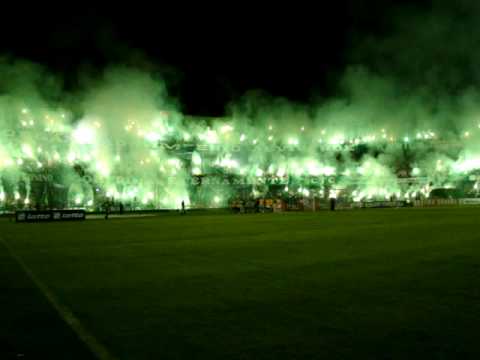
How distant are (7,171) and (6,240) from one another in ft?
84.9

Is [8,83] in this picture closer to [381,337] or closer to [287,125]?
[287,125]

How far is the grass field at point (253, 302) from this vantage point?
178 inches

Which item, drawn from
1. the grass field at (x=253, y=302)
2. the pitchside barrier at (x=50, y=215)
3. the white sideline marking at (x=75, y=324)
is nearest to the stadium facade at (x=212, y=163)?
the pitchside barrier at (x=50, y=215)

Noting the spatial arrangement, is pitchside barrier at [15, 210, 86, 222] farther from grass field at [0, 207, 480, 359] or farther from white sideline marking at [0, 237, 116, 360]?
white sideline marking at [0, 237, 116, 360]

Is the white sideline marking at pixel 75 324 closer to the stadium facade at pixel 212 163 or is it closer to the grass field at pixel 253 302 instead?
the grass field at pixel 253 302

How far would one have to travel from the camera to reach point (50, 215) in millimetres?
28234

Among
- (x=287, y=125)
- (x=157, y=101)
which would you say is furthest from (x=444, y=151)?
(x=157, y=101)

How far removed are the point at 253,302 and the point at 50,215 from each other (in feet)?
80.3

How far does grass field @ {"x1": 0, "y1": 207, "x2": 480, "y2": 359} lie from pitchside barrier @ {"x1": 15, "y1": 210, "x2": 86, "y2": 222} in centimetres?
1613

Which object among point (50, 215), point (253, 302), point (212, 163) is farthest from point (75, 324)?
point (212, 163)

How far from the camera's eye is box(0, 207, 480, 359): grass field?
14.8ft

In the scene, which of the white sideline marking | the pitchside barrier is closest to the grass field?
the white sideline marking

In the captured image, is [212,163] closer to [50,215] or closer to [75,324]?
[50,215]

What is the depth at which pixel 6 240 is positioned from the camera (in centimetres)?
1681
